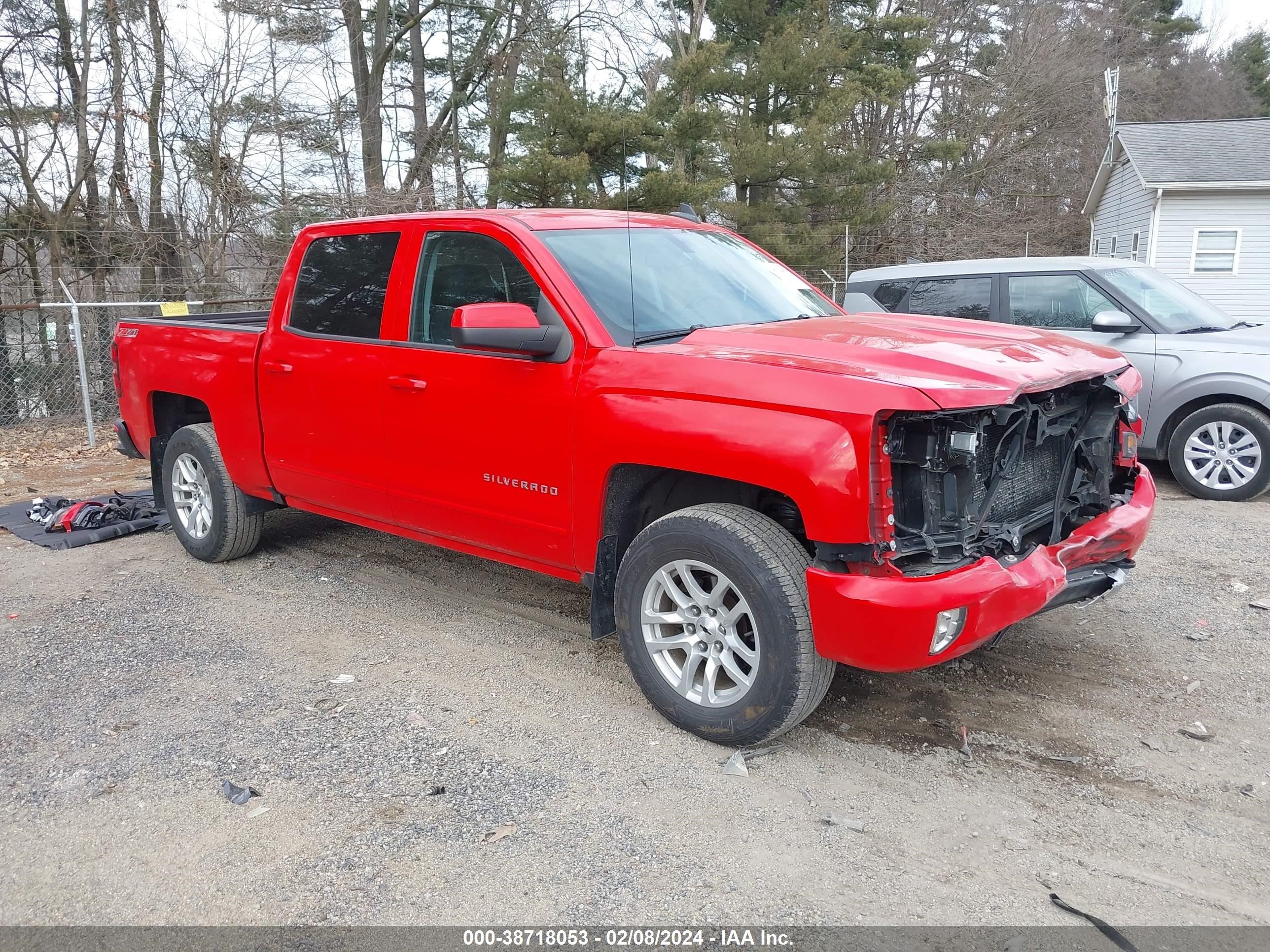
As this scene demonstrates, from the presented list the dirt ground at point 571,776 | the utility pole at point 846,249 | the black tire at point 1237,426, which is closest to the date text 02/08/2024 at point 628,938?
the dirt ground at point 571,776

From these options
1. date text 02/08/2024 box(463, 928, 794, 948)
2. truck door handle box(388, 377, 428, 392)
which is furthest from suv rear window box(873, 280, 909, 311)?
date text 02/08/2024 box(463, 928, 794, 948)

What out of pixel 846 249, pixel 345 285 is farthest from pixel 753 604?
pixel 846 249

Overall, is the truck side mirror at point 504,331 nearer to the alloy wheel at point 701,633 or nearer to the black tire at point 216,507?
the alloy wheel at point 701,633

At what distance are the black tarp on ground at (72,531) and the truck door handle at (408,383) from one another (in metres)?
3.17

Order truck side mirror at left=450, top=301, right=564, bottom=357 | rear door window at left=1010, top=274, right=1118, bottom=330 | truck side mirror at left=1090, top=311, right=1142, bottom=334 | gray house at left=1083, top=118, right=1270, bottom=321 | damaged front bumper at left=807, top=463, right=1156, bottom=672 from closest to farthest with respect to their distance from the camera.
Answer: damaged front bumper at left=807, top=463, right=1156, bottom=672 → truck side mirror at left=450, top=301, right=564, bottom=357 → truck side mirror at left=1090, top=311, right=1142, bottom=334 → rear door window at left=1010, top=274, right=1118, bottom=330 → gray house at left=1083, top=118, right=1270, bottom=321

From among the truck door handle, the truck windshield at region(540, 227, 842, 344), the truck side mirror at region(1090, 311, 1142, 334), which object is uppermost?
the truck windshield at region(540, 227, 842, 344)

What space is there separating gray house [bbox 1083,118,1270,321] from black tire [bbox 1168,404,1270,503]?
14159mm

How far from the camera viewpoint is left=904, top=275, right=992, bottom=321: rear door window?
8109 millimetres

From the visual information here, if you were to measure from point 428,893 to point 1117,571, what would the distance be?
9.38 feet

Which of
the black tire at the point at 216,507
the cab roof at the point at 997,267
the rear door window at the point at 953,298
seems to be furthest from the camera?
the rear door window at the point at 953,298

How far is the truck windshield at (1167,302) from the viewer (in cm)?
756

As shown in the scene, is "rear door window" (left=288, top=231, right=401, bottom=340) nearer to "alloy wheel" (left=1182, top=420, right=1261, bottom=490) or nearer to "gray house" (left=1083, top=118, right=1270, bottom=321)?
"alloy wheel" (left=1182, top=420, right=1261, bottom=490)

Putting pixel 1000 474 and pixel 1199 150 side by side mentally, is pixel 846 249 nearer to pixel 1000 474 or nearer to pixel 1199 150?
pixel 1199 150

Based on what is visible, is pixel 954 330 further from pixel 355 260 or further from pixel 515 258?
pixel 355 260
